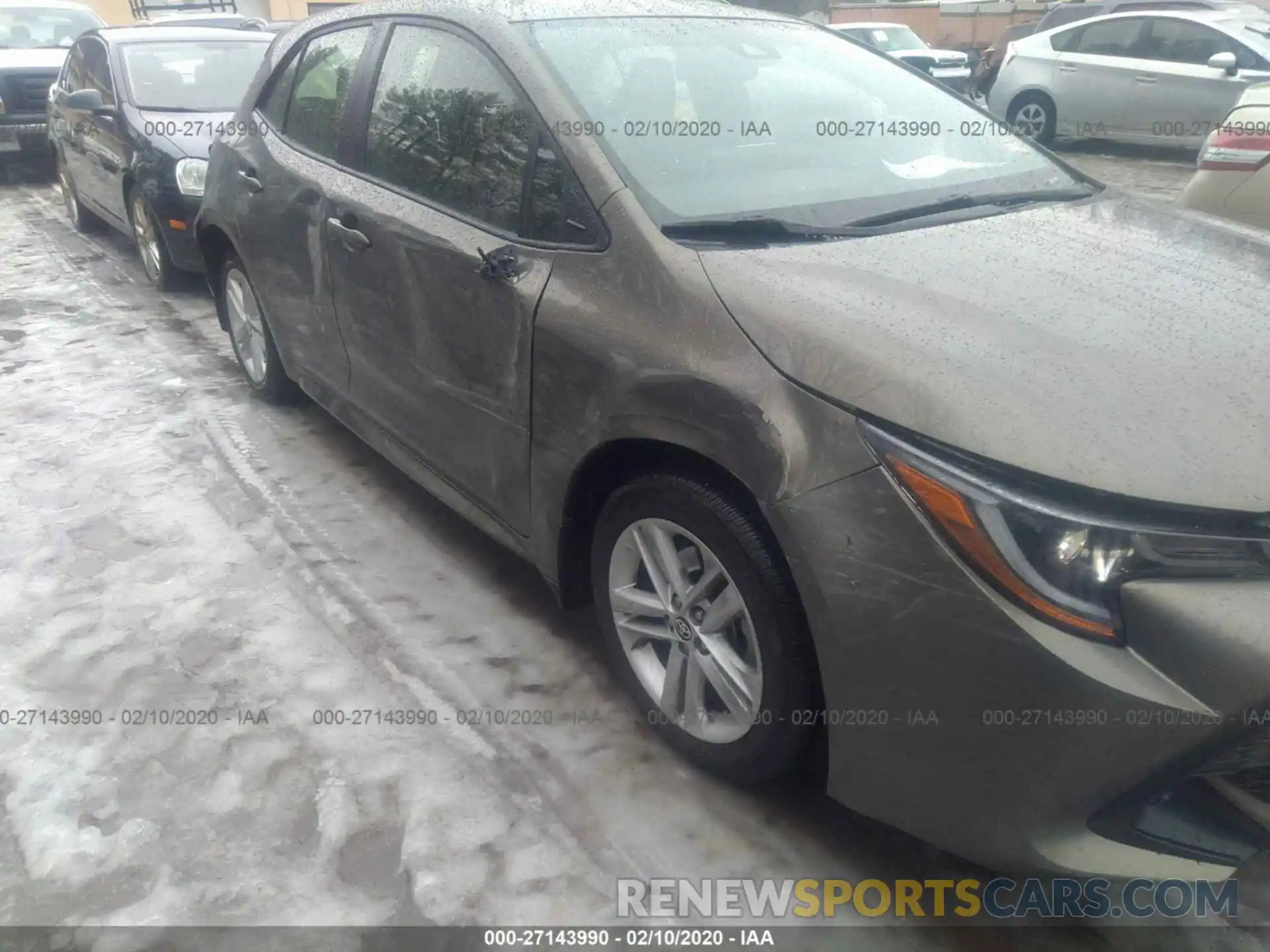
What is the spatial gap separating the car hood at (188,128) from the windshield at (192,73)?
3.4 inches

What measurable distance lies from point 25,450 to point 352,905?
3079 mm

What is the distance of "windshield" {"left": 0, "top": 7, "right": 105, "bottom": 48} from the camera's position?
36.1 ft

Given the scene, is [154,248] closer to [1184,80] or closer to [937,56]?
[1184,80]

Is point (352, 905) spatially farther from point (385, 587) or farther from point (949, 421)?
point (949, 421)

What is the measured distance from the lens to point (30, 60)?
10406 mm

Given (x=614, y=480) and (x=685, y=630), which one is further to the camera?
(x=614, y=480)

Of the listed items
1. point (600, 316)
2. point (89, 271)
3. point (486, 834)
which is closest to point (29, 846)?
point (486, 834)

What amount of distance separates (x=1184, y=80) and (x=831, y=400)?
446 inches

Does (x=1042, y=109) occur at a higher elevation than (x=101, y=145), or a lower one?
lower

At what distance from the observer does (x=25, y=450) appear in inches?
172

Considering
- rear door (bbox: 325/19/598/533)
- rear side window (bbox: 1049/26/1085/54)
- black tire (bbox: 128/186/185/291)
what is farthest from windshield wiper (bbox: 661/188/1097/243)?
rear side window (bbox: 1049/26/1085/54)

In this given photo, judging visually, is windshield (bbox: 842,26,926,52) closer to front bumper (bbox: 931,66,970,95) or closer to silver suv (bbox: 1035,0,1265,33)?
front bumper (bbox: 931,66,970,95)

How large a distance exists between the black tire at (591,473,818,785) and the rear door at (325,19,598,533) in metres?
0.49

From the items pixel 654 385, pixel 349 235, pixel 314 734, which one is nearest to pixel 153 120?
pixel 349 235
